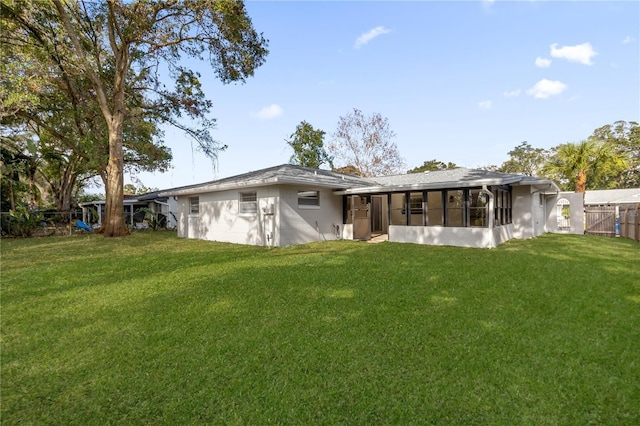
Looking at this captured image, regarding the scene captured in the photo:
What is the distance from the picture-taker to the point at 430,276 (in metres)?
6.46

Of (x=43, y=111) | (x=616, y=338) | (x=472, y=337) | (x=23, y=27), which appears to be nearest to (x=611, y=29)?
(x=616, y=338)

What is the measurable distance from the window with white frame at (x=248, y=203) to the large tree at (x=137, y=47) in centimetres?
573

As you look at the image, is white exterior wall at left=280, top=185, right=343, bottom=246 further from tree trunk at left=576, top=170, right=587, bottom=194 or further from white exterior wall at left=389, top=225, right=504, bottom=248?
tree trunk at left=576, top=170, right=587, bottom=194

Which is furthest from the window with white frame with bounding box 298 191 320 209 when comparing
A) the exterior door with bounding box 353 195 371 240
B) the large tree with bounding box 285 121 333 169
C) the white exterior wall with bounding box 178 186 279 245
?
the large tree with bounding box 285 121 333 169

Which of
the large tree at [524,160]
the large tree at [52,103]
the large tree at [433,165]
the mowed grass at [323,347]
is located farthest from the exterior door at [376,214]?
the large tree at [524,160]

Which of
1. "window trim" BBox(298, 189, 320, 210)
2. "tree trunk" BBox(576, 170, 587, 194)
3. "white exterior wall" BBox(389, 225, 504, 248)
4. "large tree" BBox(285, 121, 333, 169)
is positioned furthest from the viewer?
"large tree" BBox(285, 121, 333, 169)

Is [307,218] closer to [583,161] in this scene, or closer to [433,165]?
[583,161]

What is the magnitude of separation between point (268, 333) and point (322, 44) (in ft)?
43.8

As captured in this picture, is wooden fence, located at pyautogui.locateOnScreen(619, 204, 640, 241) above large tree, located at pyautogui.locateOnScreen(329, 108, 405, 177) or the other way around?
the other way around

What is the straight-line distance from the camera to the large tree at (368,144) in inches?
1133

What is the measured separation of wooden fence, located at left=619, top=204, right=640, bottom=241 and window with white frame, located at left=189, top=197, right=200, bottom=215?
733 inches

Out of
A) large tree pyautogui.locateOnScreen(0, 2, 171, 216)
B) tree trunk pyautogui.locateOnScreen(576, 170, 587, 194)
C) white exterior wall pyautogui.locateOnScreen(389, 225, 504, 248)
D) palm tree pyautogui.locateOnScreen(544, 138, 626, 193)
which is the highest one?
large tree pyautogui.locateOnScreen(0, 2, 171, 216)

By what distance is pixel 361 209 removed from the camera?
44.8 ft

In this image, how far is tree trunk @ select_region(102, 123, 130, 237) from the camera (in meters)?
14.1
